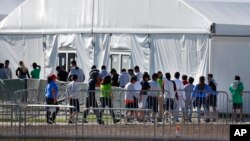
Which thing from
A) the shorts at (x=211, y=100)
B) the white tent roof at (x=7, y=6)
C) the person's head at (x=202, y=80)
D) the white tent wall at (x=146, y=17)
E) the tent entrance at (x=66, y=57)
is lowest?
the shorts at (x=211, y=100)

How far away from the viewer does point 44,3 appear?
1583 inches

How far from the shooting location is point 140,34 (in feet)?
117

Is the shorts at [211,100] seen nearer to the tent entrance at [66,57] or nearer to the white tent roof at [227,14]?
the white tent roof at [227,14]

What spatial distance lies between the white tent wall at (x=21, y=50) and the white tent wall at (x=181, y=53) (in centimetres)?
664

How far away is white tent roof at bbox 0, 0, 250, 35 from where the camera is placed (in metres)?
33.2

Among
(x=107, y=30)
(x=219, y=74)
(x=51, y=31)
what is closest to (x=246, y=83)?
(x=219, y=74)

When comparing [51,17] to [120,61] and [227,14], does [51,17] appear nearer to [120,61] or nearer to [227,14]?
[120,61]

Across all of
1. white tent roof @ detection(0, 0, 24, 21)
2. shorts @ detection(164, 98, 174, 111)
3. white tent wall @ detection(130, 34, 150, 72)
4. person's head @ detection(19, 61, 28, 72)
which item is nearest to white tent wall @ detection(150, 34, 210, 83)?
white tent wall @ detection(130, 34, 150, 72)

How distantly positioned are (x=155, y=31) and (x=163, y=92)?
6.17 meters

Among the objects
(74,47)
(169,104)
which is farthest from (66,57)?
(169,104)

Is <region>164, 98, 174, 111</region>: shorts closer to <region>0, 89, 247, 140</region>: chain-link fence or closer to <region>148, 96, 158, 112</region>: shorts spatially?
<region>0, 89, 247, 140</region>: chain-link fence

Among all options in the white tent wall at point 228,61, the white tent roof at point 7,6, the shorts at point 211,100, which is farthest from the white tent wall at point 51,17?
the shorts at point 211,100

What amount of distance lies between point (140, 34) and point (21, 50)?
7.28 metres

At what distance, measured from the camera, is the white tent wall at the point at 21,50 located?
4044 centimetres
